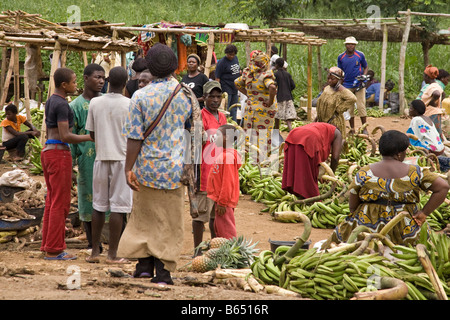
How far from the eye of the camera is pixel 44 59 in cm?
1983

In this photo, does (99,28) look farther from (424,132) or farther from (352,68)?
(424,132)

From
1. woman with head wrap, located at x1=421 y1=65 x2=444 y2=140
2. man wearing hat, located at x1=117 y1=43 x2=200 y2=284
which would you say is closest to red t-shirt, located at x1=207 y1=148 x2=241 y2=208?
man wearing hat, located at x1=117 y1=43 x2=200 y2=284

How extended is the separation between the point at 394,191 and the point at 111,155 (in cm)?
243

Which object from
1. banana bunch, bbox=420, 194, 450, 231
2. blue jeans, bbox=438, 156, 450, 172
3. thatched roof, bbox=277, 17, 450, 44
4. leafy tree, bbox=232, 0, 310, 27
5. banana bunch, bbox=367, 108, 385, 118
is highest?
leafy tree, bbox=232, 0, 310, 27

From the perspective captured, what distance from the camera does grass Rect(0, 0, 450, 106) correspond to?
798 inches

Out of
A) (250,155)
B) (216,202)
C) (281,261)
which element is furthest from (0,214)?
(250,155)

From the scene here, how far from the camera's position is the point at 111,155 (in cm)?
572

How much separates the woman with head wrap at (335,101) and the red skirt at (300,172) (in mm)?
1626

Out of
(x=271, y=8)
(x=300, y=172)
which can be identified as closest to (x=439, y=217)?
(x=300, y=172)

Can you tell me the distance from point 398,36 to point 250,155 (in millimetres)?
9562

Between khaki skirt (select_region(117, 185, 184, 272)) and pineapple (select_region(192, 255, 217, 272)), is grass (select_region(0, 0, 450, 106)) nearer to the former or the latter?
pineapple (select_region(192, 255, 217, 272))

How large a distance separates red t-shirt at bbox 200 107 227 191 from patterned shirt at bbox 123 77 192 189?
1485mm

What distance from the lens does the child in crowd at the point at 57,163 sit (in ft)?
18.8

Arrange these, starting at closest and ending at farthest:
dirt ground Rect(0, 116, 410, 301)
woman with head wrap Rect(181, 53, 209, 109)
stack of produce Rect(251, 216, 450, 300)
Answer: dirt ground Rect(0, 116, 410, 301)
stack of produce Rect(251, 216, 450, 300)
woman with head wrap Rect(181, 53, 209, 109)
